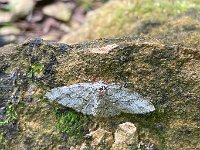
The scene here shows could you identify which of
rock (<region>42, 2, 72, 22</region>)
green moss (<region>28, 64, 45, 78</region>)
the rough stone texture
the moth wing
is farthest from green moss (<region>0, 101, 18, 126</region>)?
rock (<region>42, 2, 72, 22</region>)

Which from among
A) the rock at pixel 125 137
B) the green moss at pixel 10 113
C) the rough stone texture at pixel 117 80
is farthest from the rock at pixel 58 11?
the rock at pixel 125 137

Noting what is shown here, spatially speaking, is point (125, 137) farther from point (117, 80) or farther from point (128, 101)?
point (117, 80)

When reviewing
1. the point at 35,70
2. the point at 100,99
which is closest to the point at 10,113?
the point at 35,70

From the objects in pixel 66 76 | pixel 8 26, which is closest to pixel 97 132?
pixel 66 76

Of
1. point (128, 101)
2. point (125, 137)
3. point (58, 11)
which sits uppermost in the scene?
point (128, 101)

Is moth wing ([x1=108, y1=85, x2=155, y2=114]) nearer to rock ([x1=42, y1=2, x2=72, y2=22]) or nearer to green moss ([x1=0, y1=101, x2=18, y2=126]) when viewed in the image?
green moss ([x1=0, y1=101, x2=18, y2=126])

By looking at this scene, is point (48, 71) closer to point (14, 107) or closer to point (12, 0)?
point (14, 107)
